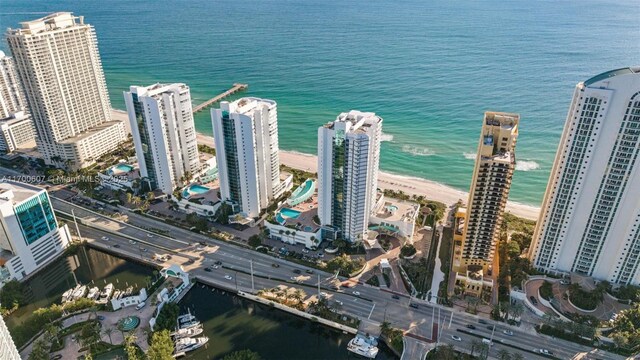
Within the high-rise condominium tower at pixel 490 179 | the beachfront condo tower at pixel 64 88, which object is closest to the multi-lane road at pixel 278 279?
the high-rise condominium tower at pixel 490 179

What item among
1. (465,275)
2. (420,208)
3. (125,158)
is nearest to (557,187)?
(465,275)

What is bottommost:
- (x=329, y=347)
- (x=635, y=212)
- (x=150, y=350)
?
(x=329, y=347)

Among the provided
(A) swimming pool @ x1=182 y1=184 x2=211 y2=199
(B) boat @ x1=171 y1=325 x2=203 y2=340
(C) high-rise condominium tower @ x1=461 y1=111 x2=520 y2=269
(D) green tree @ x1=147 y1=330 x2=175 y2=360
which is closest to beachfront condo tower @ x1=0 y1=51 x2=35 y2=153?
(A) swimming pool @ x1=182 y1=184 x2=211 y2=199

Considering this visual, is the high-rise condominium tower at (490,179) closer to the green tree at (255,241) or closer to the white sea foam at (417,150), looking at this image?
the green tree at (255,241)

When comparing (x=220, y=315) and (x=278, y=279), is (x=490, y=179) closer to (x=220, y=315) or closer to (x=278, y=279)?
(x=278, y=279)

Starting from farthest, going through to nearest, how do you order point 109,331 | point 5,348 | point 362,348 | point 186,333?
point 186,333, point 109,331, point 362,348, point 5,348

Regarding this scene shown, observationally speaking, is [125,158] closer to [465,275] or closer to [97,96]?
[97,96]

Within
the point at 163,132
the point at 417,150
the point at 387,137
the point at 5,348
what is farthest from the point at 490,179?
the point at 387,137
